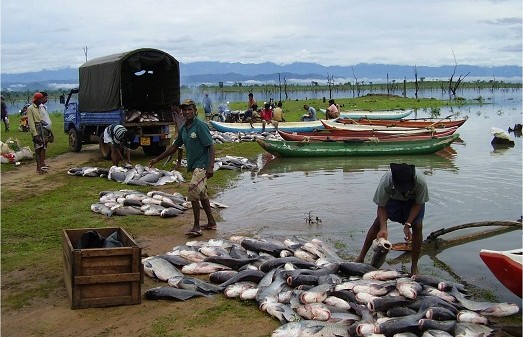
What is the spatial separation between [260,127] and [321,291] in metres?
22.0

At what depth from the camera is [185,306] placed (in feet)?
22.1

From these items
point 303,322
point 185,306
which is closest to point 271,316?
point 303,322

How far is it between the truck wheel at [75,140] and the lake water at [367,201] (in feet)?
22.5

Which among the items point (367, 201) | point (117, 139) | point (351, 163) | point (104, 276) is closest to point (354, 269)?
point (104, 276)

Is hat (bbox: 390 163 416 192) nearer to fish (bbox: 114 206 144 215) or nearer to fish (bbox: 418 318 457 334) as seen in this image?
fish (bbox: 418 318 457 334)

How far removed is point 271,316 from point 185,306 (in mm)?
1071

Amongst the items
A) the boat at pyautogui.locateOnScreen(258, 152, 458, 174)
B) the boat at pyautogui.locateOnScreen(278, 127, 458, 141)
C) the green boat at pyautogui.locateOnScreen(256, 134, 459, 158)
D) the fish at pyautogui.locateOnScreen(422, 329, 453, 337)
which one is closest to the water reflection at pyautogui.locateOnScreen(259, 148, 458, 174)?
the boat at pyautogui.locateOnScreen(258, 152, 458, 174)

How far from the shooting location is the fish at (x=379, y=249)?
23.7ft

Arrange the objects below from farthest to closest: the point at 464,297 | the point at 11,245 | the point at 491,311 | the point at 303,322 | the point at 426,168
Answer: the point at 426,168 < the point at 11,245 < the point at 464,297 < the point at 491,311 < the point at 303,322

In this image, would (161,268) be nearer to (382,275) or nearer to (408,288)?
(382,275)

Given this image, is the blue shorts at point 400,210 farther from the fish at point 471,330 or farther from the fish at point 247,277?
the fish at point 247,277

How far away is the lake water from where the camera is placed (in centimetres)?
950

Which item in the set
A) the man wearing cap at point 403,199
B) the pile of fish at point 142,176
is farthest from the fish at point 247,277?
the pile of fish at point 142,176

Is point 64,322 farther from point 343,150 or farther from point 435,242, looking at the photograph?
point 343,150
